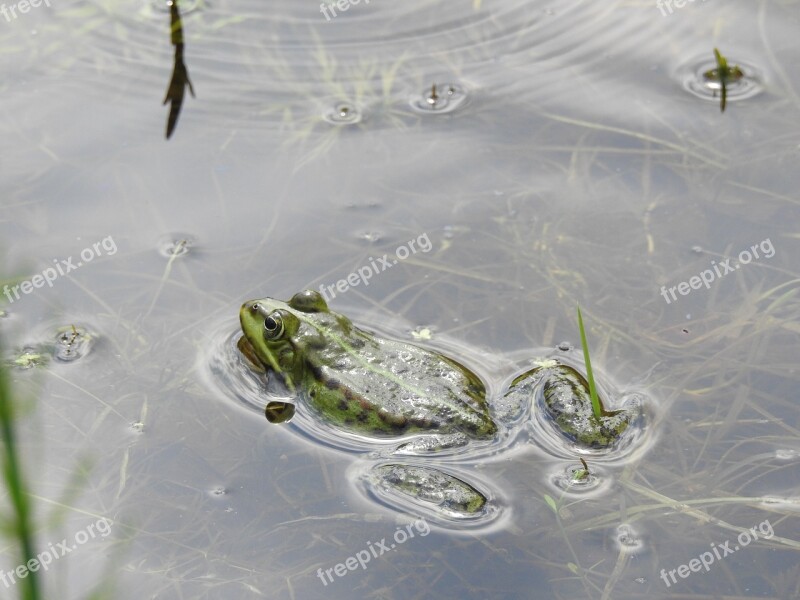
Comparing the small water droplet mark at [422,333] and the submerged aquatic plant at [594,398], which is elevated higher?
the submerged aquatic plant at [594,398]

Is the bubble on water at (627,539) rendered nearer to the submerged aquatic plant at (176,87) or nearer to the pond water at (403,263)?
the pond water at (403,263)

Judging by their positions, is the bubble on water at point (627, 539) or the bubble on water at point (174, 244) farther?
the bubble on water at point (174, 244)

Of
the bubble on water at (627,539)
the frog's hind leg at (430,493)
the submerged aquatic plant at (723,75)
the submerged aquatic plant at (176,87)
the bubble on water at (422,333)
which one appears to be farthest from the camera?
the submerged aquatic plant at (723,75)
